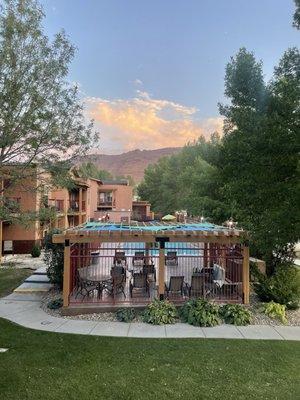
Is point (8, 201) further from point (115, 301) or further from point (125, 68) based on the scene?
point (125, 68)

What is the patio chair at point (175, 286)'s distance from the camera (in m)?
13.4

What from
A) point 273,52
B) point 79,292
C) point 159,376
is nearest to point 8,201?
point 79,292

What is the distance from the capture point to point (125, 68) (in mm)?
21578

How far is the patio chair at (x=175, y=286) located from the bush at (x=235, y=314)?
187 cm

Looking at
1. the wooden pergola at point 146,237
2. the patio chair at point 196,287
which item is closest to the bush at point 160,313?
the wooden pergola at point 146,237

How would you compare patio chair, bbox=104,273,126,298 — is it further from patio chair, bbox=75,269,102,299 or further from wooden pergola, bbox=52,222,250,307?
wooden pergola, bbox=52,222,250,307

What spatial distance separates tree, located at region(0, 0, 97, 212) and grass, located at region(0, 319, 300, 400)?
5590 mm

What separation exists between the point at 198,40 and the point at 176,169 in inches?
1964

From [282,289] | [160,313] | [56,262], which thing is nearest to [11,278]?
[56,262]

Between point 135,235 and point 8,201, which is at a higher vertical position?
point 8,201

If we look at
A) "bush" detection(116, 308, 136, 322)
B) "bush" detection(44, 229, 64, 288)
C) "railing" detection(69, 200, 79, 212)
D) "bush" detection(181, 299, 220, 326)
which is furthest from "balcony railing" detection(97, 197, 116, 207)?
"bush" detection(181, 299, 220, 326)

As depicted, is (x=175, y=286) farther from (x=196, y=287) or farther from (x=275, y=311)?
(x=275, y=311)

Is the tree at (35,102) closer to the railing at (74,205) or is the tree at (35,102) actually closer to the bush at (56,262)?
the bush at (56,262)

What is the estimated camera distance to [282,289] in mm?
13078
